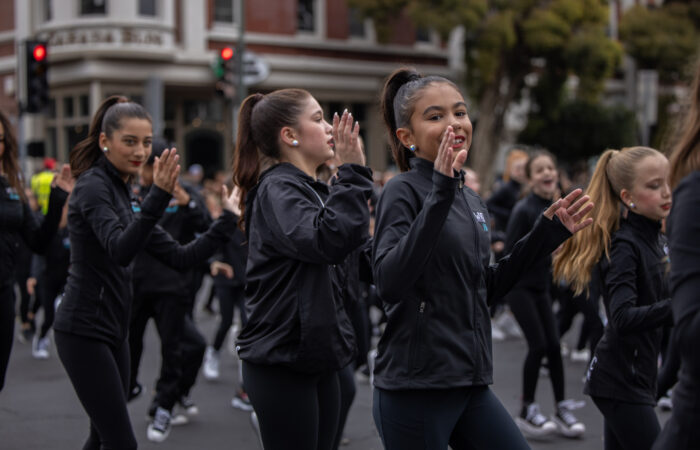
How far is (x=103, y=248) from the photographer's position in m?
4.23

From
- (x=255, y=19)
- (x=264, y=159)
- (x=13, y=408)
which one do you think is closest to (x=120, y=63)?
(x=255, y=19)

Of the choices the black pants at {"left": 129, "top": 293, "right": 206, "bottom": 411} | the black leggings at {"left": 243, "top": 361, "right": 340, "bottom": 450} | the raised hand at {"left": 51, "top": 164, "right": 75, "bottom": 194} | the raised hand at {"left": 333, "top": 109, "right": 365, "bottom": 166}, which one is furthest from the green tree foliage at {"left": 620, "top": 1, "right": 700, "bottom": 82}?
the black leggings at {"left": 243, "top": 361, "right": 340, "bottom": 450}

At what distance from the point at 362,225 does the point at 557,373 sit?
3.76 meters

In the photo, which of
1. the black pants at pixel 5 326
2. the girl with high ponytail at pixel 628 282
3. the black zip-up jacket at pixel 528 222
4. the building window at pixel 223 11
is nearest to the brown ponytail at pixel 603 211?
the girl with high ponytail at pixel 628 282

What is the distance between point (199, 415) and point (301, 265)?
4.09 metres

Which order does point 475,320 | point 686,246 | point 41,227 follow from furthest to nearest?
1. point 41,227
2. point 475,320
3. point 686,246

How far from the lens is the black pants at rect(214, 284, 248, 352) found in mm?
8391

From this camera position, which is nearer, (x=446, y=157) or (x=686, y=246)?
(x=686, y=246)

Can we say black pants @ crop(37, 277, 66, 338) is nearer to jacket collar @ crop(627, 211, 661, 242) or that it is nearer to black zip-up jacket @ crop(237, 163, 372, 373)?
black zip-up jacket @ crop(237, 163, 372, 373)

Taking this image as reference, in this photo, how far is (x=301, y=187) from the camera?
11.1ft

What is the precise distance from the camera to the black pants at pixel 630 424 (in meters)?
3.66

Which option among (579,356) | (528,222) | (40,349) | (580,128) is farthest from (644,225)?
(580,128)

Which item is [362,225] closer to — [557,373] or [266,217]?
[266,217]

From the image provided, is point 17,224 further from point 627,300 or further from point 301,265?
point 627,300
